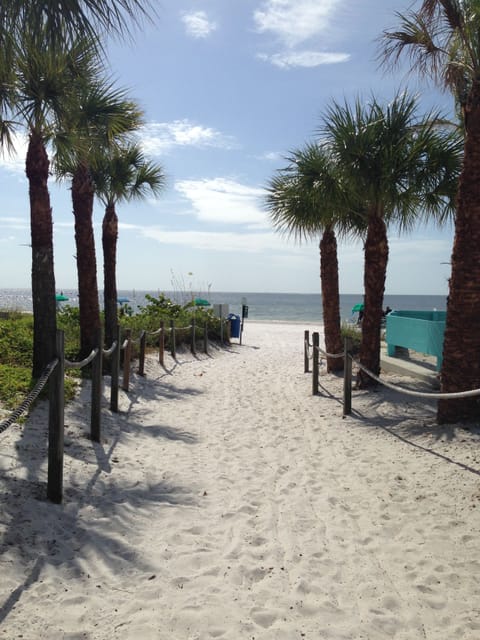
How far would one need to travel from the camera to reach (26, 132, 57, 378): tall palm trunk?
8367 millimetres

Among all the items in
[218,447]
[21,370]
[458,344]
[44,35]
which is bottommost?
Answer: [218,447]

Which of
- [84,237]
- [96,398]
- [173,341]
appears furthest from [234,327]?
[96,398]

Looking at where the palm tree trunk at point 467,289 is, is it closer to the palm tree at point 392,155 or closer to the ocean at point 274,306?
the palm tree at point 392,155

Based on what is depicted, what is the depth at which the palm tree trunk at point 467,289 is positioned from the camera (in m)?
6.70

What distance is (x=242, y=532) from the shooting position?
4176 millimetres

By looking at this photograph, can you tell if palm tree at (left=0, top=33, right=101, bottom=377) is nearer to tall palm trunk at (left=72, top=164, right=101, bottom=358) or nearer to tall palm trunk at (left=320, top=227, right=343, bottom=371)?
tall palm trunk at (left=72, top=164, right=101, bottom=358)

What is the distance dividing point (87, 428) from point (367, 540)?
13.4 feet

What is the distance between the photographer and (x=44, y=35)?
16.5ft

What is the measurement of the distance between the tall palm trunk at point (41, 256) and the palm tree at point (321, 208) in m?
4.97

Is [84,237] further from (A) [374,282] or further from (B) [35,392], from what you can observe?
A: (B) [35,392]

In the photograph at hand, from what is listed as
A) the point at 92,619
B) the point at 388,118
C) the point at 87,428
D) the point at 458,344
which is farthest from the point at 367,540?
the point at 388,118

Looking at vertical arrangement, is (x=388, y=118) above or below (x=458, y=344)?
above

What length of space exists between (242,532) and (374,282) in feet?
22.2

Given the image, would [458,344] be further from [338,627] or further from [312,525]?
[338,627]
